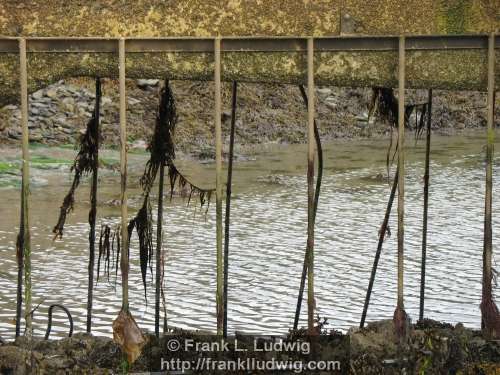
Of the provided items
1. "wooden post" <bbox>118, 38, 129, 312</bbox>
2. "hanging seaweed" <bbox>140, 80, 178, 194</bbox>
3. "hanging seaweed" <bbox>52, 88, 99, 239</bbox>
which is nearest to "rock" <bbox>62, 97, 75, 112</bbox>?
"hanging seaweed" <bbox>52, 88, 99, 239</bbox>

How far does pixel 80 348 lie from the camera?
582cm

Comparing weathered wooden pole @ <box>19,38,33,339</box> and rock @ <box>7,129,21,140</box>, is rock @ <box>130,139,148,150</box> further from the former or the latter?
weathered wooden pole @ <box>19,38,33,339</box>

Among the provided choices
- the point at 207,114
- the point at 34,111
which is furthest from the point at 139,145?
the point at 207,114

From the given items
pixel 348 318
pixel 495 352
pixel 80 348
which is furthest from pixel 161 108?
pixel 348 318

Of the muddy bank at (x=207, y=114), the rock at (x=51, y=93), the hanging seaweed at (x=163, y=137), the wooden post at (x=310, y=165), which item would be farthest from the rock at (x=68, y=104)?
the wooden post at (x=310, y=165)

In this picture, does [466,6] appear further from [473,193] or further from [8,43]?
[473,193]

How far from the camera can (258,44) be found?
5.01m

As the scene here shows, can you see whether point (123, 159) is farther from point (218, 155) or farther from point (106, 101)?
point (106, 101)

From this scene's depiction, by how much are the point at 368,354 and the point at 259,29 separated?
1661mm

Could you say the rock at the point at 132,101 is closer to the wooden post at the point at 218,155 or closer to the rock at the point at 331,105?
the rock at the point at 331,105

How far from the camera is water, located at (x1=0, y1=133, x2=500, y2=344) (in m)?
8.24

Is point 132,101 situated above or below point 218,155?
above

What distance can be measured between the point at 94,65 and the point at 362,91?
1584cm

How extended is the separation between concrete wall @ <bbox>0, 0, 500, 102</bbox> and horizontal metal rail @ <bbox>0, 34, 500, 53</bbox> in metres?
0.06
